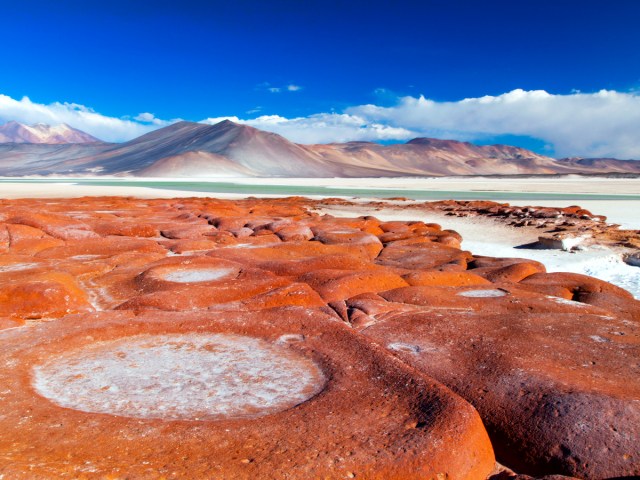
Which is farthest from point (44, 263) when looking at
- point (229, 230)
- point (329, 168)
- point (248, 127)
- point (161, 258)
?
point (248, 127)

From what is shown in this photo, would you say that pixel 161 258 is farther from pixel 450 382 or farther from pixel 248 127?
pixel 248 127

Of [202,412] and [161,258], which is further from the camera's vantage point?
[161,258]

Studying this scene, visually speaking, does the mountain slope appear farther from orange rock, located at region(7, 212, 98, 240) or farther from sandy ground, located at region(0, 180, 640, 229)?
orange rock, located at region(7, 212, 98, 240)

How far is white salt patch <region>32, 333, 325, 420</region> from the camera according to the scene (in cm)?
300

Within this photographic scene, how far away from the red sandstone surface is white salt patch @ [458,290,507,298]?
68 millimetres

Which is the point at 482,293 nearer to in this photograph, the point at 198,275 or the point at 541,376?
the point at 541,376

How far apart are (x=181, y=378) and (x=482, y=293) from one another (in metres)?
3.69

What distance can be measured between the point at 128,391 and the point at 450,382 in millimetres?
2042

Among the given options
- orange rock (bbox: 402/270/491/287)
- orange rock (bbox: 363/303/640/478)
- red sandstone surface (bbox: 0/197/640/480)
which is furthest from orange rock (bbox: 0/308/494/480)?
orange rock (bbox: 402/270/491/287)

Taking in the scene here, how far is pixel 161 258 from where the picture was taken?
A: 25.0ft

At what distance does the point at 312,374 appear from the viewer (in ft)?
11.4

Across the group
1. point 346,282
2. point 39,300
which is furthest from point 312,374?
point 39,300

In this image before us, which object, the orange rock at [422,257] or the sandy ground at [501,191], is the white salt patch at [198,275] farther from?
the sandy ground at [501,191]

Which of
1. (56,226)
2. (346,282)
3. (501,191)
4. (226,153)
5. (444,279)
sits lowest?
(501,191)
